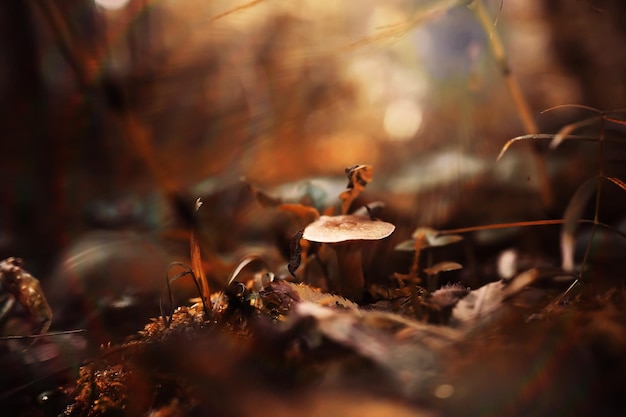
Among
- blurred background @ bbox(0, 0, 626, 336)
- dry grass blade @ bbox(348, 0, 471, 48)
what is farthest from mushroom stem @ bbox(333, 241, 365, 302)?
dry grass blade @ bbox(348, 0, 471, 48)

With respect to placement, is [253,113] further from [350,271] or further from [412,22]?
[350,271]

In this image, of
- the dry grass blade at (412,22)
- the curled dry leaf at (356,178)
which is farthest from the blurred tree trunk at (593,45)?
the curled dry leaf at (356,178)

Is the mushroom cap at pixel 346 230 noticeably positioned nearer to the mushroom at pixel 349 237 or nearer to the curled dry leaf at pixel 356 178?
the mushroom at pixel 349 237

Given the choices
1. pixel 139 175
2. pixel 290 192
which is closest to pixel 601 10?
pixel 290 192

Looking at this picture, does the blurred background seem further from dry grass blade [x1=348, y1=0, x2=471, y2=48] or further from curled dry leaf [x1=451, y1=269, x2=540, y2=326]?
curled dry leaf [x1=451, y1=269, x2=540, y2=326]

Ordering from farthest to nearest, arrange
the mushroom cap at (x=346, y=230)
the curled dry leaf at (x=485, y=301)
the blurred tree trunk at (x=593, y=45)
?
the blurred tree trunk at (x=593, y=45) < the mushroom cap at (x=346, y=230) < the curled dry leaf at (x=485, y=301)

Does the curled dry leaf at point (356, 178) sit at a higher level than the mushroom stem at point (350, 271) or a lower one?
higher

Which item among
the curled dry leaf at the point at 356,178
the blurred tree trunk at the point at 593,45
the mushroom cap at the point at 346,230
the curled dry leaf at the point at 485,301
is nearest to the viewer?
the curled dry leaf at the point at 485,301

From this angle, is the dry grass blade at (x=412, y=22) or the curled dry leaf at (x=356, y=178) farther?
the dry grass blade at (x=412, y=22)
